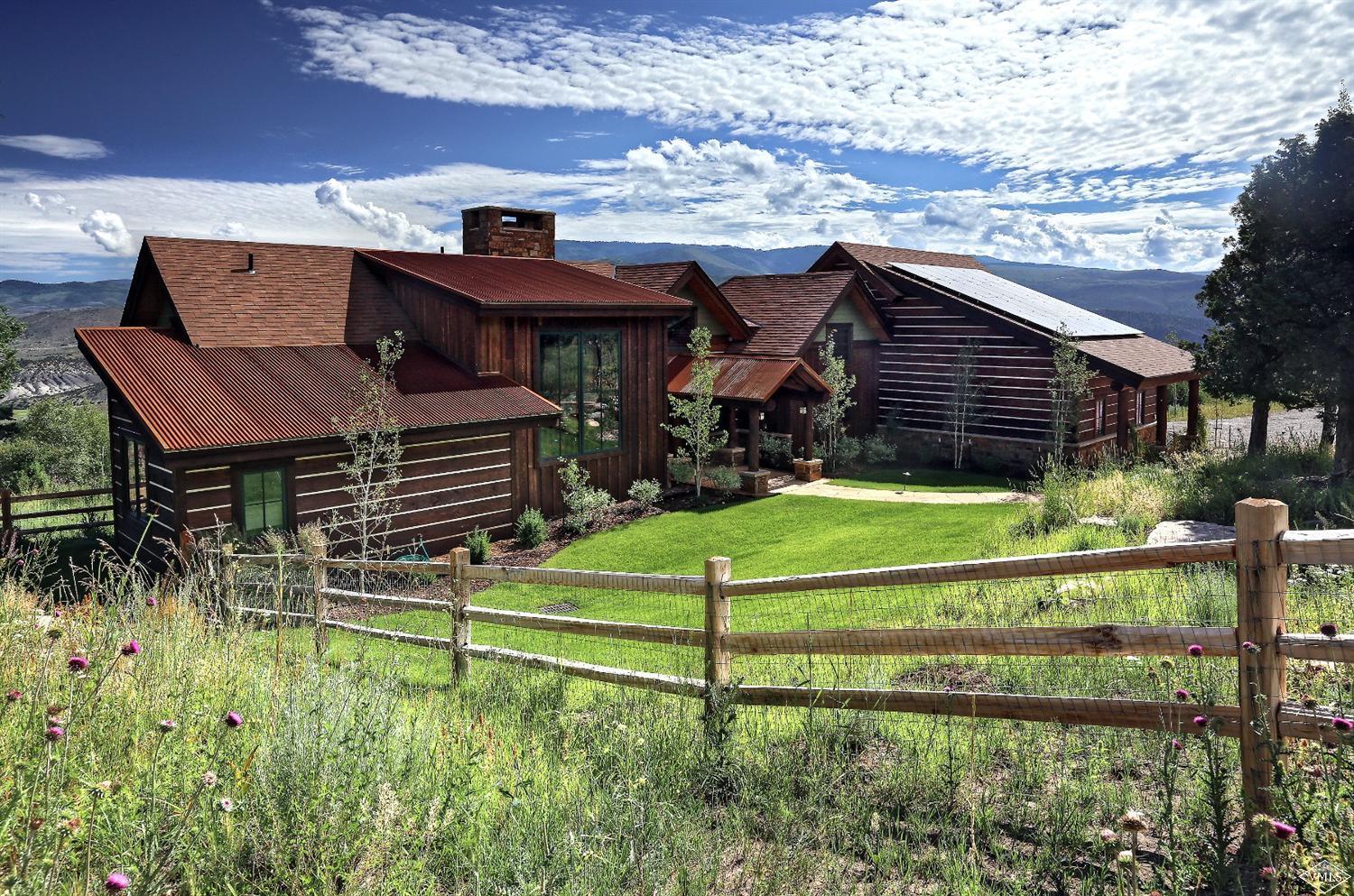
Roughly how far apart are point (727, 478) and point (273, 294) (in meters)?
10.4

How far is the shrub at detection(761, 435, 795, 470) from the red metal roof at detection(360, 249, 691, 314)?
194 inches

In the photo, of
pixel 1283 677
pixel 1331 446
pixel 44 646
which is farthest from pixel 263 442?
pixel 1331 446

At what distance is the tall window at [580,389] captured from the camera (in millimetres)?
19188

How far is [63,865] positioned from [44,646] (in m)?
1.76

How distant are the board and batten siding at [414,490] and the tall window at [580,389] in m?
1.74

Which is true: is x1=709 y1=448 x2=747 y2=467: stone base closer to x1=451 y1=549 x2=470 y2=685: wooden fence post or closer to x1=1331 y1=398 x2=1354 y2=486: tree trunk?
x1=1331 y1=398 x2=1354 y2=486: tree trunk

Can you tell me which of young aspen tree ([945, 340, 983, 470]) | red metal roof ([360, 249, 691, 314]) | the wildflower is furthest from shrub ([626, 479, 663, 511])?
the wildflower

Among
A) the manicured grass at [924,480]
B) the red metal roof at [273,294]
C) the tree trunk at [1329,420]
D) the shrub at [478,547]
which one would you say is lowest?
the shrub at [478,547]

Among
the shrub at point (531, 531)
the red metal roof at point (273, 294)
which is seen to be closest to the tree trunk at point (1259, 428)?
the shrub at point (531, 531)

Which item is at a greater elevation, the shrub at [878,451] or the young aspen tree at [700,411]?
the young aspen tree at [700,411]

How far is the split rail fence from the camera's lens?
3764mm

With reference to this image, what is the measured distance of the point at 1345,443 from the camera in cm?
1614

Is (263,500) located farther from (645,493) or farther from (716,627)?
(716,627)

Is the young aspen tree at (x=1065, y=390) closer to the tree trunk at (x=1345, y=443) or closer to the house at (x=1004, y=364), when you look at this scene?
the house at (x=1004, y=364)
